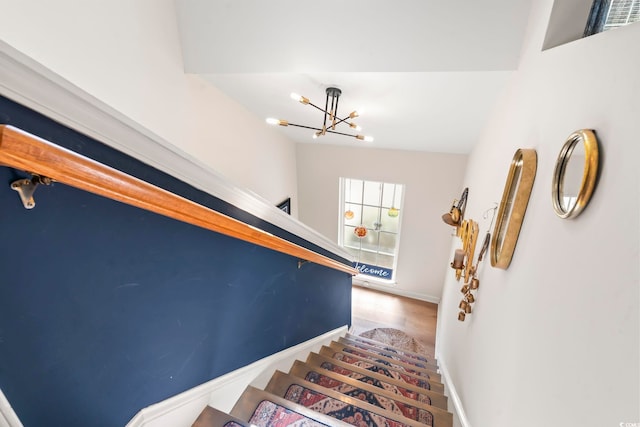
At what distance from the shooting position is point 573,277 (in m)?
0.67

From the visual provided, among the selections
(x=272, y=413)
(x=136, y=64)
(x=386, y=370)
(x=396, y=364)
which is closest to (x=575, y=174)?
(x=272, y=413)

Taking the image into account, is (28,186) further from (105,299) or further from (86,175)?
(105,299)

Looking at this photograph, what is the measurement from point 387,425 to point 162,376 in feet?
3.47

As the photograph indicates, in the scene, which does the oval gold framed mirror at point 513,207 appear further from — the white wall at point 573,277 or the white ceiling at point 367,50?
the white ceiling at point 367,50

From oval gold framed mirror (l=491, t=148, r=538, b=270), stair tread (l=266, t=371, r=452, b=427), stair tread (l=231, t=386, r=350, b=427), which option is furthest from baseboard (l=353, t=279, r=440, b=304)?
stair tread (l=231, t=386, r=350, b=427)

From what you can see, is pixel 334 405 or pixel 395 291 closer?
pixel 334 405

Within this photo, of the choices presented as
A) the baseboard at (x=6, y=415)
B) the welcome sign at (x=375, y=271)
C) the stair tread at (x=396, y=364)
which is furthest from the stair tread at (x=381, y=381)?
the welcome sign at (x=375, y=271)

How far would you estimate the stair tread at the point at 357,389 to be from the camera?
1601 millimetres

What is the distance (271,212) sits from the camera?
1.25 metres

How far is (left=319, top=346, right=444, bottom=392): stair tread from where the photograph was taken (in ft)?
6.77

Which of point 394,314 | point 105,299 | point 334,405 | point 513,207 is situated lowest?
point 394,314

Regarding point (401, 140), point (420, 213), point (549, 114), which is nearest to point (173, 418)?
point (549, 114)

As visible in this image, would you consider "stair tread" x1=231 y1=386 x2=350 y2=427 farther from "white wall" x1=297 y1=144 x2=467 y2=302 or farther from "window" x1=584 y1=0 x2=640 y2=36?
"white wall" x1=297 y1=144 x2=467 y2=302

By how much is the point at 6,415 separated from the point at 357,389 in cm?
156
